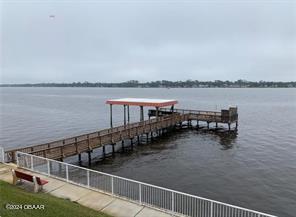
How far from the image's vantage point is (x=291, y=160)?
1144 inches

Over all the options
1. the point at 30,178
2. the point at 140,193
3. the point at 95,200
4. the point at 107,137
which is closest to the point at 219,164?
the point at 107,137

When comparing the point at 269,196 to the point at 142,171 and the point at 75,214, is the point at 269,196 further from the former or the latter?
the point at 75,214

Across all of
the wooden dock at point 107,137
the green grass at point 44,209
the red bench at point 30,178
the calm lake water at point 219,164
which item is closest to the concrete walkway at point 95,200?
the red bench at point 30,178

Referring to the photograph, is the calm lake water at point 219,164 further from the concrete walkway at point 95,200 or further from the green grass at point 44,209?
the green grass at point 44,209

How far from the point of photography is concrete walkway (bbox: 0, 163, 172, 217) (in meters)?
11.8

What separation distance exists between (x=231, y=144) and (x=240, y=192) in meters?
16.3

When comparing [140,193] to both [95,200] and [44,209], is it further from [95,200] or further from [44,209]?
[44,209]

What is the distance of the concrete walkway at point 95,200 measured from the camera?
11.8 m

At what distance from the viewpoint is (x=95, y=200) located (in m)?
12.9

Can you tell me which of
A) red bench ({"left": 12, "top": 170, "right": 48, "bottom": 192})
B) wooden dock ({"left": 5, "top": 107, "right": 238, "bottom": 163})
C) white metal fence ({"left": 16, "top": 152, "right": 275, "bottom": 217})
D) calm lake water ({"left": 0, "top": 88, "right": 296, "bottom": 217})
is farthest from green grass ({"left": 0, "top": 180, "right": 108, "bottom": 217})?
calm lake water ({"left": 0, "top": 88, "right": 296, "bottom": 217})

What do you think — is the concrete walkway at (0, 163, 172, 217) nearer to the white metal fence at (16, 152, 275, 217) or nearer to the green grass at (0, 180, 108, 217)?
the white metal fence at (16, 152, 275, 217)

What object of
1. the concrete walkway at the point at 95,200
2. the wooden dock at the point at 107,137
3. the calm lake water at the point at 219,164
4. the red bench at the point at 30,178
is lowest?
the calm lake water at the point at 219,164

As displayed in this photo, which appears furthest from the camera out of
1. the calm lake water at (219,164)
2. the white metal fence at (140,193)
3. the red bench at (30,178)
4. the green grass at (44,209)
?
the calm lake water at (219,164)

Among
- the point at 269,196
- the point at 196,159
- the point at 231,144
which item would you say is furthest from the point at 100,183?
the point at 231,144
